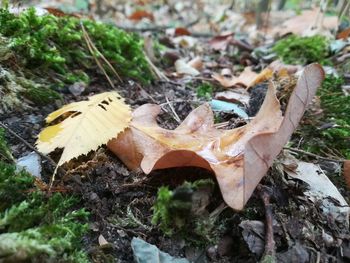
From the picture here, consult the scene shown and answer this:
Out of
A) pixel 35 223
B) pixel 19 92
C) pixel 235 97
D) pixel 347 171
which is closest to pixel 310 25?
pixel 235 97

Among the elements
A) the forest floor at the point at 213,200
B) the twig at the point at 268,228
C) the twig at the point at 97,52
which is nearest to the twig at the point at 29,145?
the forest floor at the point at 213,200

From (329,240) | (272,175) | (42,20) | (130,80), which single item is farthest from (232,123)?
(42,20)

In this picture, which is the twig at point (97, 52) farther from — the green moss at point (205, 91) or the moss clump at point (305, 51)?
the moss clump at point (305, 51)

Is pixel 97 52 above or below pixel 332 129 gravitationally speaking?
above

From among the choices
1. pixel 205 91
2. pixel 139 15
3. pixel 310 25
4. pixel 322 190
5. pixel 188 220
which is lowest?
pixel 139 15

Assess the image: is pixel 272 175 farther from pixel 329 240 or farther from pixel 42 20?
Result: pixel 42 20

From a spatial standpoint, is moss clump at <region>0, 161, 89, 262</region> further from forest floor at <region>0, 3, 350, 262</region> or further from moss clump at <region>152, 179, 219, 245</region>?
moss clump at <region>152, 179, 219, 245</region>

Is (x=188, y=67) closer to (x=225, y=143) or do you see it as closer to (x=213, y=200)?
(x=225, y=143)
